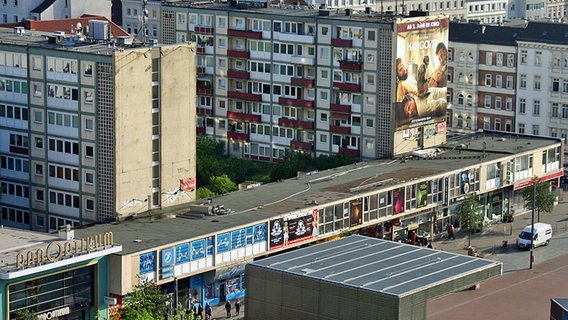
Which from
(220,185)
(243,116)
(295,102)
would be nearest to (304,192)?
(220,185)

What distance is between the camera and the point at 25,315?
334 ft

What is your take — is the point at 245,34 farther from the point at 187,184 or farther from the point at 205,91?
the point at 187,184

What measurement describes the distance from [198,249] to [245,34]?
49.8 m

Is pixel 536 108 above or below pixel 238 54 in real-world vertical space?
below

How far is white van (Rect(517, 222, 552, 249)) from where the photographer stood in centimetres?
13875

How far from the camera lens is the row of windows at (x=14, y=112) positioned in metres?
129

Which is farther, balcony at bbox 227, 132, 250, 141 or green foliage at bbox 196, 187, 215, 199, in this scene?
balcony at bbox 227, 132, 250, 141

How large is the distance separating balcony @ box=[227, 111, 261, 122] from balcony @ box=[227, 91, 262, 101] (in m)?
1.78

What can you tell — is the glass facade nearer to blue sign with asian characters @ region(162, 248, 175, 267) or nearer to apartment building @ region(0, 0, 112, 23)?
blue sign with asian characters @ region(162, 248, 175, 267)

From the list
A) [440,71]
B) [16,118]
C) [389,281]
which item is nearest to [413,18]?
[440,71]

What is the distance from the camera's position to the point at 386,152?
498 feet

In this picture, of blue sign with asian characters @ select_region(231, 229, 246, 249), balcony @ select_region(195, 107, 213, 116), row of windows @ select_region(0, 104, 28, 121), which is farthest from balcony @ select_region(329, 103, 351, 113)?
row of windows @ select_region(0, 104, 28, 121)

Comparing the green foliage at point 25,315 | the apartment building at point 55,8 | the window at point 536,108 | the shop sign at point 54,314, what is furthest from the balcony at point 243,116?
the green foliage at point 25,315

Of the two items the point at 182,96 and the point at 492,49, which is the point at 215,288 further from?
the point at 492,49
